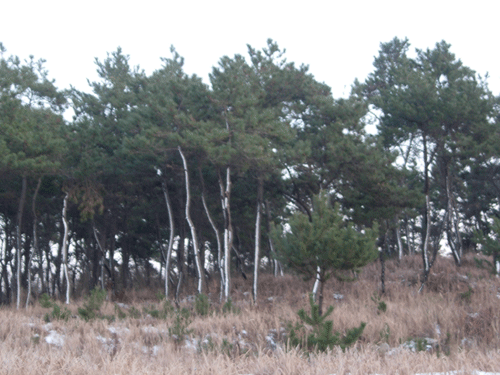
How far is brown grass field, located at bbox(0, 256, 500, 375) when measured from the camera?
5375 millimetres

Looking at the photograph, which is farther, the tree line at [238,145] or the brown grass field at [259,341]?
the tree line at [238,145]

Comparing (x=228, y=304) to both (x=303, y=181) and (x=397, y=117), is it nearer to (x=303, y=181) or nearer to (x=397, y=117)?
(x=303, y=181)

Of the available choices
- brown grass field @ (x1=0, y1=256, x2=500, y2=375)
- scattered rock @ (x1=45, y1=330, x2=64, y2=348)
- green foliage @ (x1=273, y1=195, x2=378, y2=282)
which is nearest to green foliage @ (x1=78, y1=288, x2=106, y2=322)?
brown grass field @ (x1=0, y1=256, x2=500, y2=375)

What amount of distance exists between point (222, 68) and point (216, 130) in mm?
3722

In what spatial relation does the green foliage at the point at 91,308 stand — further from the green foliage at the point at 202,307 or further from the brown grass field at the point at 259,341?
the green foliage at the point at 202,307

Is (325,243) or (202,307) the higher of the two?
(325,243)

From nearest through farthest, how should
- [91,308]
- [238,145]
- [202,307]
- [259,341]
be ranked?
[259,341] → [91,308] → [202,307] → [238,145]

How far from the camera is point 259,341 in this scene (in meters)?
10.1

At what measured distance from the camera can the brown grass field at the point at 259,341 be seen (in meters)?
5.38

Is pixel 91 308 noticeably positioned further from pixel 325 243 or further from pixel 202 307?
pixel 325 243

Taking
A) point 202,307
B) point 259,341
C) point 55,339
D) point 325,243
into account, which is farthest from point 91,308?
point 325,243

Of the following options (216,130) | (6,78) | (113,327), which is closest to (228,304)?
(113,327)

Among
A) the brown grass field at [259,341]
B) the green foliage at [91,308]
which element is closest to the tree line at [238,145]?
the brown grass field at [259,341]

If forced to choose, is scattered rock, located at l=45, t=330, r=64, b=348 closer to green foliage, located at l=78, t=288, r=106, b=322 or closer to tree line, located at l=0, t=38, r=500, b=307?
green foliage, located at l=78, t=288, r=106, b=322
